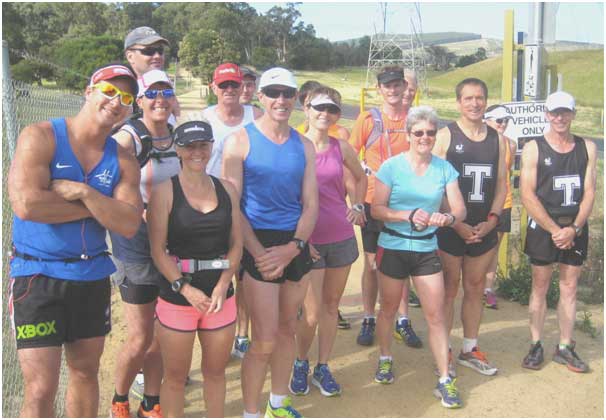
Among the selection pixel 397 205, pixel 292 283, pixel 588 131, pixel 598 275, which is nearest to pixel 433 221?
pixel 397 205

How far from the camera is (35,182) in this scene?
285cm

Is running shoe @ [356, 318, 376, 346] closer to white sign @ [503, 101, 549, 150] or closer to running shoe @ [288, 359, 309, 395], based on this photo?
running shoe @ [288, 359, 309, 395]

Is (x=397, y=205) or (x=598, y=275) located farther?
(x=598, y=275)

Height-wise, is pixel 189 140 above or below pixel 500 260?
above

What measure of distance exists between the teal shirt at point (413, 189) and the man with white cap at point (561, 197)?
36.5 inches

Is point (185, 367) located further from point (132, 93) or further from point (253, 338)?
point (132, 93)

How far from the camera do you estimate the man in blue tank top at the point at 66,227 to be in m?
2.89

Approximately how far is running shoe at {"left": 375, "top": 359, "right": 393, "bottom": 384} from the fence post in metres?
3.04

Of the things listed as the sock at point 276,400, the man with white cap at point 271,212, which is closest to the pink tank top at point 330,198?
the man with white cap at point 271,212

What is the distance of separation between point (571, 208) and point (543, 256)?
44cm

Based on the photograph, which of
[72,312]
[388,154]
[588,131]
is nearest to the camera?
[72,312]

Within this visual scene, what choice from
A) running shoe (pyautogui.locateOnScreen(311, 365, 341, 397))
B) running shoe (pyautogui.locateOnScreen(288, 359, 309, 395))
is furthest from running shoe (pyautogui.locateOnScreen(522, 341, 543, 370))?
running shoe (pyautogui.locateOnScreen(288, 359, 309, 395))

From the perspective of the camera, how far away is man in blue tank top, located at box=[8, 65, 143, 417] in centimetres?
289

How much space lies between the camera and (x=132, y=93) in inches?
122
